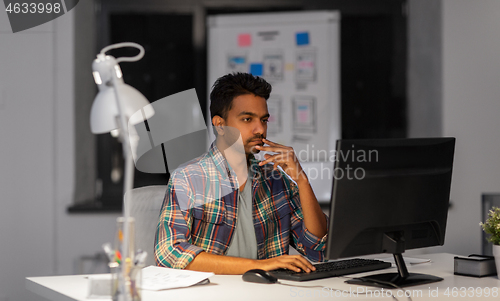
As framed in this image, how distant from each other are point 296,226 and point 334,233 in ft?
2.05

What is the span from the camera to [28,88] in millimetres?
3041

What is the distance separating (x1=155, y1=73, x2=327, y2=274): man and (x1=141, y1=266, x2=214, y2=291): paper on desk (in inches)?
5.8

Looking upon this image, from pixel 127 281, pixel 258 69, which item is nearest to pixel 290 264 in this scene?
pixel 127 281

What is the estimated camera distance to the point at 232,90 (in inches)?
75.4

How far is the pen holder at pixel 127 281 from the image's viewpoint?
113 cm

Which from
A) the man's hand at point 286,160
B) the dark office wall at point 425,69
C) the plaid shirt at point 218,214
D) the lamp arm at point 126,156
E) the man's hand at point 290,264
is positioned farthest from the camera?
the dark office wall at point 425,69

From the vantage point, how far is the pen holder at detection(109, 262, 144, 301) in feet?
Answer: 3.71

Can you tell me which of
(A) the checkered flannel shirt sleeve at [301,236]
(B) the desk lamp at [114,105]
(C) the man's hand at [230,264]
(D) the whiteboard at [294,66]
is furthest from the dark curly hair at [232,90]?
(D) the whiteboard at [294,66]

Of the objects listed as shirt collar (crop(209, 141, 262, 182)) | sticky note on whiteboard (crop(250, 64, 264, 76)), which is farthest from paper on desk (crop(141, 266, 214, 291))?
sticky note on whiteboard (crop(250, 64, 264, 76))

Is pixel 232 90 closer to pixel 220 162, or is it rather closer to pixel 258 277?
pixel 220 162

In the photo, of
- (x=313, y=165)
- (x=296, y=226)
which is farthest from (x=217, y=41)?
(x=296, y=226)

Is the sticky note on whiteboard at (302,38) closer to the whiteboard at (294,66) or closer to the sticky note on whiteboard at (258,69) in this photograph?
the whiteboard at (294,66)

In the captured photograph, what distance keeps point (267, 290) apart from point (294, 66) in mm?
2212

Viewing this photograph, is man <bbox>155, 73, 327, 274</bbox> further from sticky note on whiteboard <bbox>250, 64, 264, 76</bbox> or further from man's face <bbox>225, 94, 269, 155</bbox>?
sticky note on whiteboard <bbox>250, 64, 264, 76</bbox>
